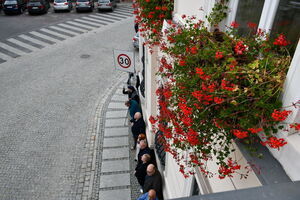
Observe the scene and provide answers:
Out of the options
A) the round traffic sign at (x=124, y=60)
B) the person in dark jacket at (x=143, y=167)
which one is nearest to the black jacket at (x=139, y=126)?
the person in dark jacket at (x=143, y=167)

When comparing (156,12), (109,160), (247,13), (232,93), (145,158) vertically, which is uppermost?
(247,13)

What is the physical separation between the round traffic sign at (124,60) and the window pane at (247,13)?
16.3 feet

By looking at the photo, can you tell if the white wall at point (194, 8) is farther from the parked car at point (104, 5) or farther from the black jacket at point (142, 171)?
the parked car at point (104, 5)

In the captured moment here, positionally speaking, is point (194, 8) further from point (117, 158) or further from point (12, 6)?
point (12, 6)

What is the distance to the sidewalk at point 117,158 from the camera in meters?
6.79

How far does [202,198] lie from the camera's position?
57.5 inches

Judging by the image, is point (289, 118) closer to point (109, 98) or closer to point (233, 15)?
point (233, 15)

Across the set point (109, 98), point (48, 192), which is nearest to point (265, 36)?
point (48, 192)

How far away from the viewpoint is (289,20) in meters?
2.11

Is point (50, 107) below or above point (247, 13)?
below

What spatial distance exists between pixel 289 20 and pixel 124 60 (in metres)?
5.84

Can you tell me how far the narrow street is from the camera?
7.11 m

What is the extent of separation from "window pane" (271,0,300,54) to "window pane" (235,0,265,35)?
26 centimetres

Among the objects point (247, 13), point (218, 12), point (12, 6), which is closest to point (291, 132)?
point (247, 13)
